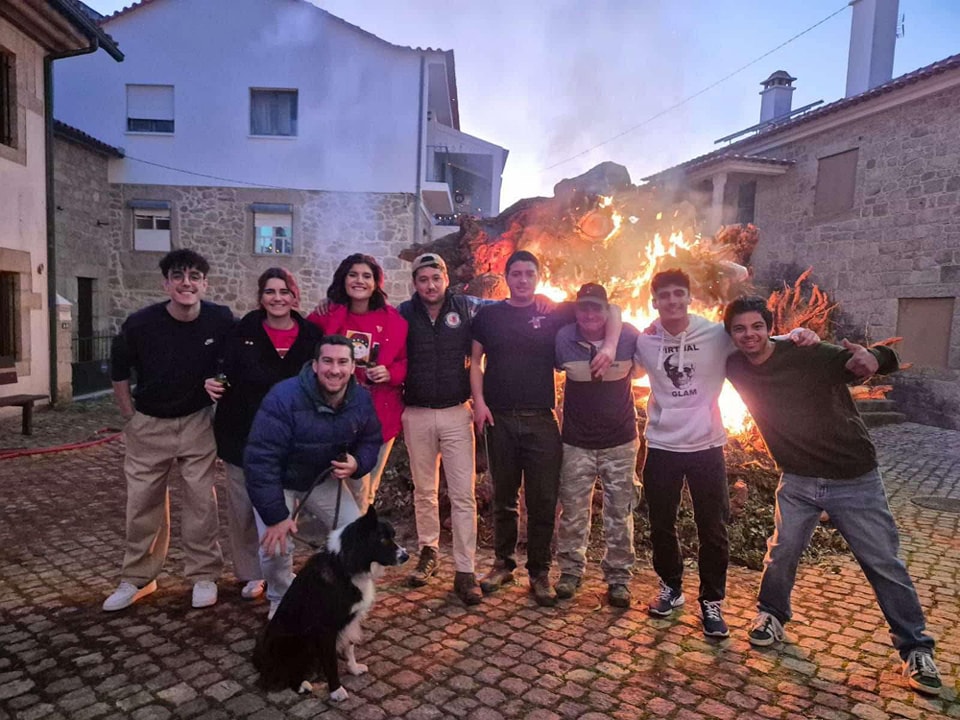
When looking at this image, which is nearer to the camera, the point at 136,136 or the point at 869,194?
the point at 869,194

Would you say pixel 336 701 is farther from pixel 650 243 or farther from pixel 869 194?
pixel 869 194

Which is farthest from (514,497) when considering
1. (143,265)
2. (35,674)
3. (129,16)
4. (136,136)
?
(129,16)

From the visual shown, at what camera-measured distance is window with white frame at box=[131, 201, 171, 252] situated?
17875 millimetres

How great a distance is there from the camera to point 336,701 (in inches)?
125

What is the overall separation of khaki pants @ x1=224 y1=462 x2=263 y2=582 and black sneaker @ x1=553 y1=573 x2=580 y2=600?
6.83 ft

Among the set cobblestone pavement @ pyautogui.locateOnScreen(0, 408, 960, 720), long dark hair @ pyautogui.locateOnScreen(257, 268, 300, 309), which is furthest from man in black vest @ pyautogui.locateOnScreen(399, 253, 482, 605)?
long dark hair @ pyautogui.locateOnScreen(257, 268, 300, 309)

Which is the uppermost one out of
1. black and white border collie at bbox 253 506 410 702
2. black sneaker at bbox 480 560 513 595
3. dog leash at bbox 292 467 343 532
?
dog leash at bbox 292 467 343 532

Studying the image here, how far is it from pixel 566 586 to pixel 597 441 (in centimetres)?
106

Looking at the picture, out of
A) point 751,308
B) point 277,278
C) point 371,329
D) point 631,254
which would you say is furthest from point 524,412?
point 631,254

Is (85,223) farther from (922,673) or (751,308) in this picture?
(922,673)

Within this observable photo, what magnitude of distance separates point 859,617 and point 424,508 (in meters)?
3.11

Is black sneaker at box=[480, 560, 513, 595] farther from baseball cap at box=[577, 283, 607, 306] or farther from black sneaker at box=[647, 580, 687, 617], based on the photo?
baseball cap at box=[577, 283, 607, 306]

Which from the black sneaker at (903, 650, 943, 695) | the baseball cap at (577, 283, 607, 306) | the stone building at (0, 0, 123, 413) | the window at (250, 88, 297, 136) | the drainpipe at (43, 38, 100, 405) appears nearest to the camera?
the black sneaker at (903, 650, 943, 695)

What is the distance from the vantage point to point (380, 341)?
4301 millimetres
